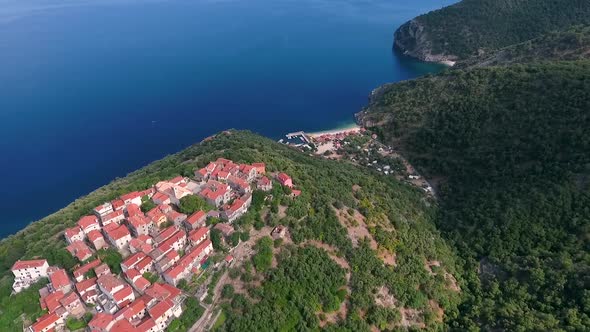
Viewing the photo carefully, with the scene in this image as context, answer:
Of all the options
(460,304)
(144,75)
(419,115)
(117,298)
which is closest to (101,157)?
(144,75)

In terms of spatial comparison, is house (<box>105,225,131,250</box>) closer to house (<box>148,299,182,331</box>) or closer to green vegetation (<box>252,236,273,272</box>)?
house (<box>148,299,182,331</box>)

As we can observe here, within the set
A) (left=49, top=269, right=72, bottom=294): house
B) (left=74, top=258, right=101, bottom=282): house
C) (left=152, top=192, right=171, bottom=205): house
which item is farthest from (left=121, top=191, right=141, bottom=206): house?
(left=49, top=269, right=72, bottom=294): house

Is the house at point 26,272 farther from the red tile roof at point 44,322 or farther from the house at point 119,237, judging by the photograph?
the house at point 119,237

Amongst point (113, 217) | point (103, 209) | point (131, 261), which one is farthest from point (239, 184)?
point (103, 209)

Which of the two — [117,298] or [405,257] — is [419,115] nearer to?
[405,257]

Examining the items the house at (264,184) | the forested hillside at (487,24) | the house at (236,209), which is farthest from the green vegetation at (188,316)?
the forested hillside at (487,24)
